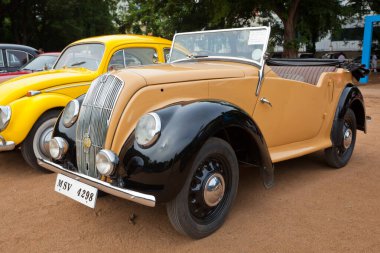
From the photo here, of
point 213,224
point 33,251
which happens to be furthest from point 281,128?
point 33,251

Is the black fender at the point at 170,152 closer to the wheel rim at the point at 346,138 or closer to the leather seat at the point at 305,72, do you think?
the leather seat at the point at 305,72

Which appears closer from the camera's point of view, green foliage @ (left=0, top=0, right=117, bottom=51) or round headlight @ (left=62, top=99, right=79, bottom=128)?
round headlight @ (left=62, top=99, right=79, bottom=128)

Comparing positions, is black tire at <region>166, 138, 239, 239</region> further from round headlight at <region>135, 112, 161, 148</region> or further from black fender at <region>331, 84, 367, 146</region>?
black fender at <region>331, 84, 367, 146</region>

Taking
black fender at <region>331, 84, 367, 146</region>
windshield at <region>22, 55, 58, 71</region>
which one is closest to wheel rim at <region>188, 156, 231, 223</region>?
black fender at <region>331, 84, 367, 146</region>

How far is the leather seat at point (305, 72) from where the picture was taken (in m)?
4.51

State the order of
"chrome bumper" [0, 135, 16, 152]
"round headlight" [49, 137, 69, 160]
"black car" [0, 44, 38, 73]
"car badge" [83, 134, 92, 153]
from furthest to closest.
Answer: "black car" [0, 44, 38, 73], "chrome bumper" [0, 135, 16, 152], "round headlight" [49, 137, 69, 160], "car badge" [83, 134, 92, 153]

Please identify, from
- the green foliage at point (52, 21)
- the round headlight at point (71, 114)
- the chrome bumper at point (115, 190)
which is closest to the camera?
the chrome bumper at point (115, 190)

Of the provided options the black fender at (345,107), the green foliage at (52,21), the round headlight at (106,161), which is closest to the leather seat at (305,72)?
the black fender at (345,107)

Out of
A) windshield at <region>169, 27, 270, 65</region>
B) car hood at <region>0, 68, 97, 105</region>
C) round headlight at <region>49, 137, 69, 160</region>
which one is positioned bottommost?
round headlight at <region>49, 137, 69, 160</region>

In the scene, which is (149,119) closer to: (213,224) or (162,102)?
(162,102)

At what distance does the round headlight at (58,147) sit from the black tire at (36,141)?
5.03ft

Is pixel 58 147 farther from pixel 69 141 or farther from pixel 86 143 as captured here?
pixel 86 143

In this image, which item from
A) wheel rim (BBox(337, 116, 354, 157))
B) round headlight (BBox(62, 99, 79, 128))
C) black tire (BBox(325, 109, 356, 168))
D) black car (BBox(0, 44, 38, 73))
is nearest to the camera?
round headlight (BBox(62, 99, 79, 128))

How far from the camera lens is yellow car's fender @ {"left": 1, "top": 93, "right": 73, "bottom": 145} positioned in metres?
4.20
